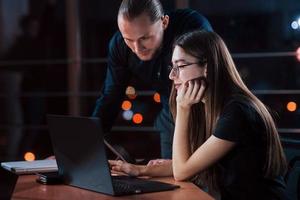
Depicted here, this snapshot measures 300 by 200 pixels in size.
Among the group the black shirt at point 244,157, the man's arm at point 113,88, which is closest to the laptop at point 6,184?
the man's arm at point 113,88

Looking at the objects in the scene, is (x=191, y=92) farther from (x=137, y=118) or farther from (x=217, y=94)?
(x=137, y=118)

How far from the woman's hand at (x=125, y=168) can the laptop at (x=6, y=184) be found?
95.7 inches

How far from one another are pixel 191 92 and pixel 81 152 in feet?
1.30

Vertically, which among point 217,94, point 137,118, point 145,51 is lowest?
point 137,118

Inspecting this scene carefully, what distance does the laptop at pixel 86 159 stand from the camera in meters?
1.46

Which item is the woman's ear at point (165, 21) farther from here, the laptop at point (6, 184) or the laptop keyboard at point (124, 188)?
the laptop at point (6, 184)

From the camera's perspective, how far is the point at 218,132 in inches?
63.4

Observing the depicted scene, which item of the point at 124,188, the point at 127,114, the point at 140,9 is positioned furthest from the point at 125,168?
the point at 127,114

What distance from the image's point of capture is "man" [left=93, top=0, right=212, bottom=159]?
77.2 inches

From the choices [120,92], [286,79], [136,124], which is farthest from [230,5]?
[120,92]

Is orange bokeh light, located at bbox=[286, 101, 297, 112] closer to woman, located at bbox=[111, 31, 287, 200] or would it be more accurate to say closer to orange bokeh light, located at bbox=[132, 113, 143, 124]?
orange bokeh light, located at bbox=[132, 113, 143, 124]

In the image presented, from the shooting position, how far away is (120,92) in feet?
7.66

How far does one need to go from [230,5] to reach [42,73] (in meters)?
1.63

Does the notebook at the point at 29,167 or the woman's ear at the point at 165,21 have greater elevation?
the woman's ear at the point at 165,21
